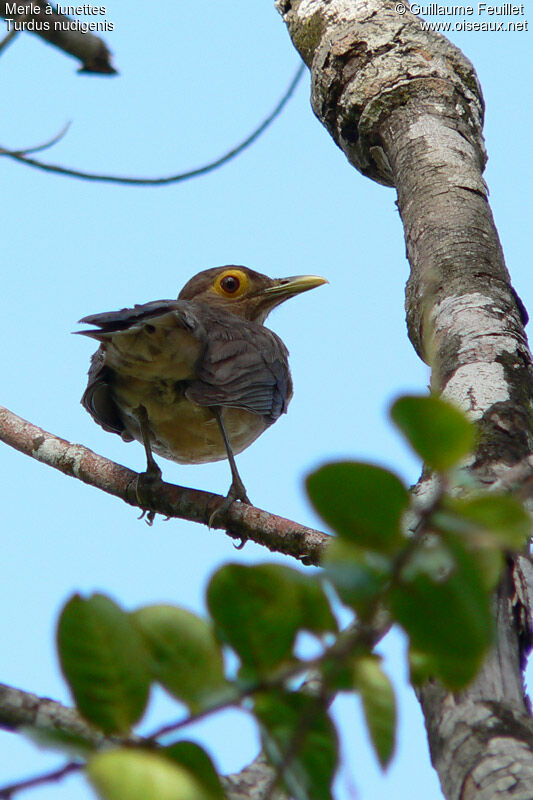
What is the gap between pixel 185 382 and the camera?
4.29 meters

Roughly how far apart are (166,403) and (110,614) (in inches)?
146

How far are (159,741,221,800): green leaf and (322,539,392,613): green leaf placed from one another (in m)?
0.17

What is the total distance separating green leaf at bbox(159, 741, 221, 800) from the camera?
2.24ft

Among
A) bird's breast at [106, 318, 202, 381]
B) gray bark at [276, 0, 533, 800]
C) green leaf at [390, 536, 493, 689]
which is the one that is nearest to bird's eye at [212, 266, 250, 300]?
gray bark at [276, 0, 533, 800]

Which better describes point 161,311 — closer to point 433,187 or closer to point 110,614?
point 433,187

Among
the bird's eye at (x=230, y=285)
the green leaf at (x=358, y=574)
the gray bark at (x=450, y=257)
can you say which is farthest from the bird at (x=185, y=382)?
the green leaf at (x=358, y=574)

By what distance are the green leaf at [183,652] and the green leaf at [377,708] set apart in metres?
0.12

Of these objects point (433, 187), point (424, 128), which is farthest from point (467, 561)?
point (424, 128)

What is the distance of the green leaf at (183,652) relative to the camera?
2.41ft

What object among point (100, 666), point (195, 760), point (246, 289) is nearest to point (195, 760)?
point (195, 760)

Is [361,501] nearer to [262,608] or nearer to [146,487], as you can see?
[262,608]

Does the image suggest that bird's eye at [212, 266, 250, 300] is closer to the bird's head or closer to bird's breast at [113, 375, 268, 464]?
the bird's head

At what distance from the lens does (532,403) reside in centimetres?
281

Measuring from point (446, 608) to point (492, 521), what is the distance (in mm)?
74
